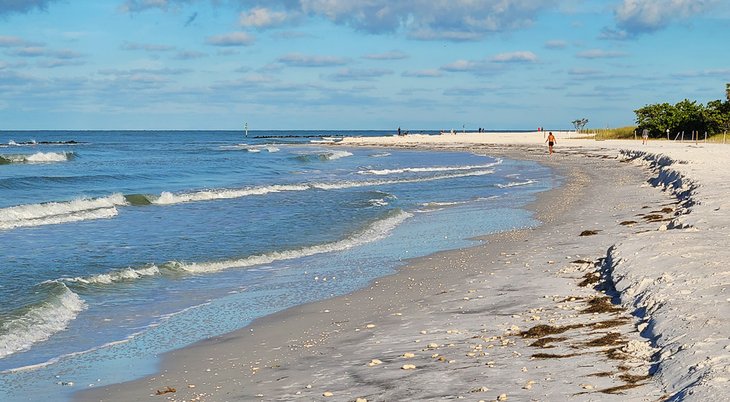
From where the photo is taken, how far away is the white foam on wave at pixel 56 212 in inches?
916

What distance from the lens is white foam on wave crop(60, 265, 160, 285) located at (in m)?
14.1

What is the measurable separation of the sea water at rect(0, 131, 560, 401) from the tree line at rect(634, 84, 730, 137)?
37691 millimetres

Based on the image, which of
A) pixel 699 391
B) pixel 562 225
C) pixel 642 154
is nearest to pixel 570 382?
pixel 699 391

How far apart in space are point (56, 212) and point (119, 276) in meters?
13.2

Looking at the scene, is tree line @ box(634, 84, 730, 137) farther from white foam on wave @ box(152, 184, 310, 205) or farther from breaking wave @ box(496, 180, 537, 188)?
white foam on wave @ box(152, 184, 310, 205)

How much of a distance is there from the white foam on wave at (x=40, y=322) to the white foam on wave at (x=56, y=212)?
1088cm

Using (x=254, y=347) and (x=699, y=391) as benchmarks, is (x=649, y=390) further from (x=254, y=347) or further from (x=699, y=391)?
(x=254, y=347)

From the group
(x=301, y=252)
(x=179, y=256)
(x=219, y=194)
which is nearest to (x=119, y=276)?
(x=179, y=256)

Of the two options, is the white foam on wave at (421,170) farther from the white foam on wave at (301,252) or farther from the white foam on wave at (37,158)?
the white foam on wave at (37,158)

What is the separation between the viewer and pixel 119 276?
14.6 meters

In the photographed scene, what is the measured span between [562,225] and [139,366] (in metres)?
13.5

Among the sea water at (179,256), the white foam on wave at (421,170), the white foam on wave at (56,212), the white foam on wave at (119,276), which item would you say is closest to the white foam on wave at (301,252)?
the sea water at (179,256)

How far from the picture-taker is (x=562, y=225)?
20234 mm

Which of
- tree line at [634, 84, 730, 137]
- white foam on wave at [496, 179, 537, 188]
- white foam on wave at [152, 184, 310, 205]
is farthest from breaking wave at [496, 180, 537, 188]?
tree line at [634, 84, 730, 137]
